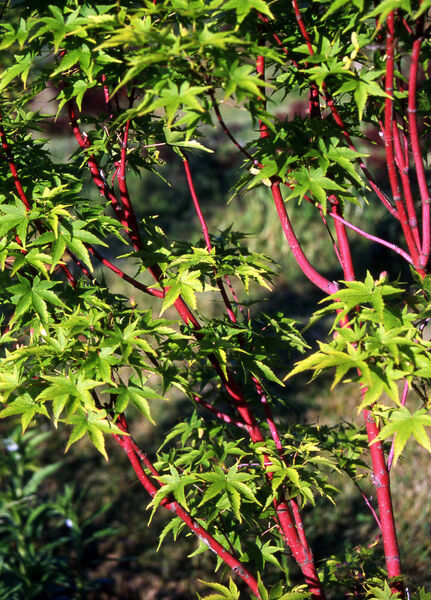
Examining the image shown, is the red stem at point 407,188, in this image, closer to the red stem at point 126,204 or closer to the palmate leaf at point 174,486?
the red stem at point 126,204

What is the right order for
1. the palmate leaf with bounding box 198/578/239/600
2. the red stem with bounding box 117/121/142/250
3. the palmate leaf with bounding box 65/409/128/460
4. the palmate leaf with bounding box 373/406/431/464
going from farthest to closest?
the red stem with bounding box 117/121/142/250
the palmate leaf with bounding box 198/578/239/600
the palmate leaf with bounding box 65/409/128/460
the palmate leaf with bounding box 373/406/431/464

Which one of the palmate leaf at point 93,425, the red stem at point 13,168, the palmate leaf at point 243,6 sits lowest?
the palmate leaf at point 93,425

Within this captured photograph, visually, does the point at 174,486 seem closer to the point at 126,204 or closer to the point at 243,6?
the point at 126,204

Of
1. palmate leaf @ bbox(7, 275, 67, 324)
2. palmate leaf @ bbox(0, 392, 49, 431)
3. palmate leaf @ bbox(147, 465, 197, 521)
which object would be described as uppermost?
palmate leaf @ bbox(7, 275, 67, 324)

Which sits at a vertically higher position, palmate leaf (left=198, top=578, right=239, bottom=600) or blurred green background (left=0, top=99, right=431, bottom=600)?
palmate leaf (left=198, top=578, right=239, bottom=600)

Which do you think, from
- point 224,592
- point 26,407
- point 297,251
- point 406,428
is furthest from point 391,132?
point 224,592

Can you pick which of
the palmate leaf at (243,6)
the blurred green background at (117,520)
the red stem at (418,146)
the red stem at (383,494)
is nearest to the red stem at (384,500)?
the red stem at (383,494)

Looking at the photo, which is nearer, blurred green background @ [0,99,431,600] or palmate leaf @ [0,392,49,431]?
palmate leaf @ [0,392,49,431]

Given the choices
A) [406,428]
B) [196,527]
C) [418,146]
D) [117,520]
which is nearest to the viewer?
[406,428]

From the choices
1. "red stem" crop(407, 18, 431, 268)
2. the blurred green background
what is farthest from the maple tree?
the blurred green background

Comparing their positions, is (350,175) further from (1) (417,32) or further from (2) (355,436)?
(2) (355,436)

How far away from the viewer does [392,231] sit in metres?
5.94

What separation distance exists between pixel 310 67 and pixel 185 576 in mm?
2605

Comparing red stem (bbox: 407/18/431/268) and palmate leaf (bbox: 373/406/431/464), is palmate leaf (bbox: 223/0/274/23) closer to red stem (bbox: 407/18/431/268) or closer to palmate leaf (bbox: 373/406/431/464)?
red stem (bbox: 407/18/431/268)
